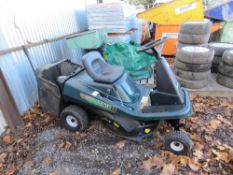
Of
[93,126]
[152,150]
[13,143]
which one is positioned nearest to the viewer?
[152,150]

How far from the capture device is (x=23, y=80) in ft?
9.94

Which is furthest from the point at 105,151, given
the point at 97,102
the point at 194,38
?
the point at 194,38

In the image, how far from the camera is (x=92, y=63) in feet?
8.13

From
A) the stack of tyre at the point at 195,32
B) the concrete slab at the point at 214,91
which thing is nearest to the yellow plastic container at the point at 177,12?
the stack of tyre at the point at 195,32

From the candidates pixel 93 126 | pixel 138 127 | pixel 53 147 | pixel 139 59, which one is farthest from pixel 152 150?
pixel 139 59

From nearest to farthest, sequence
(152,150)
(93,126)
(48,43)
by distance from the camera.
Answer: (152,150) < (93,126) < (48,43)

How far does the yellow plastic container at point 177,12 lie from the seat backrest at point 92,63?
3286 millimetres

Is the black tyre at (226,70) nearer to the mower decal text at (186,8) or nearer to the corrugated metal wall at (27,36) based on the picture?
the mower decal text at (186,8)

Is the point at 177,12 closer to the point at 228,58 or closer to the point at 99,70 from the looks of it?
the point at 228,58

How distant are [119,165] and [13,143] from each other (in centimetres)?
152

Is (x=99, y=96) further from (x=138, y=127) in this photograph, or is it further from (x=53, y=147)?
(x=53, y=147)

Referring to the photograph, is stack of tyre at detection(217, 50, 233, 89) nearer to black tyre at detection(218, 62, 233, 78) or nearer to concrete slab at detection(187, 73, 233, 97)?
black tyre at detection(218, 62, 233, 78)

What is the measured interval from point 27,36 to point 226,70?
11.8ft

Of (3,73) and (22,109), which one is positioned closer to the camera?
(3,73)
